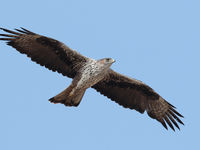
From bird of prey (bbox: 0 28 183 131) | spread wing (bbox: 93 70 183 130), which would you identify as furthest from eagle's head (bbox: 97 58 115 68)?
spread wing (bbox: 93 70 183 130)

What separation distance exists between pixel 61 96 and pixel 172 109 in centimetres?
321

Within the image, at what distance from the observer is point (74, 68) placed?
13.0m

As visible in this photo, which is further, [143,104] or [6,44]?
[143,104]

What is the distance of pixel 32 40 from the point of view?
12.8 metres

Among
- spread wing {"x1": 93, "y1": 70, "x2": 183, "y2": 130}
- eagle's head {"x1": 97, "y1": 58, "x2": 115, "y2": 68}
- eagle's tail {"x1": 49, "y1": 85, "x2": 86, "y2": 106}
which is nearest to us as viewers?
eagle's head {"x1": 97, "y1": 58, "x2": 115, "y2": 68}

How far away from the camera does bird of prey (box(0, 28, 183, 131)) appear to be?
12.7 m

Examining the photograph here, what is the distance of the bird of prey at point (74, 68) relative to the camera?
41.5ft

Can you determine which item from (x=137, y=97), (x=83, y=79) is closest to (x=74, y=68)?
(x=83, y=79)

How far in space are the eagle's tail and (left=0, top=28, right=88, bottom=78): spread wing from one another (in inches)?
20.5

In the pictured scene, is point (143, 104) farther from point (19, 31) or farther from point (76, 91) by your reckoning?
point (19, 31)

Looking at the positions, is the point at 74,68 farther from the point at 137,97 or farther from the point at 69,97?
the point at 137,97

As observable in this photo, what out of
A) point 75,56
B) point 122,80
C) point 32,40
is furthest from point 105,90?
point 32,40

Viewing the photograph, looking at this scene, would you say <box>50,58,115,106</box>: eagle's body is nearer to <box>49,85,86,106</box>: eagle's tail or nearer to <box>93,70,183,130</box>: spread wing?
<box>49,85,86,106</box>: eagle's tail

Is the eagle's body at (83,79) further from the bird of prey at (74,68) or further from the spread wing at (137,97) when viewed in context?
the spread wing at (137,97)
